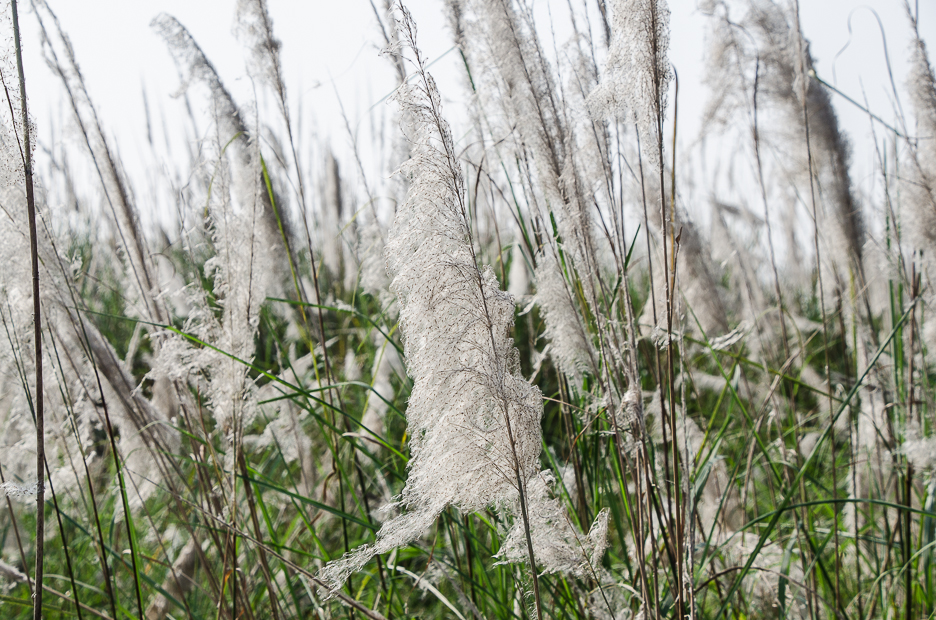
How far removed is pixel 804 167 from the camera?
2.25 m

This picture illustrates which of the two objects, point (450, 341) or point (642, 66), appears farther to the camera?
point (642, 66)

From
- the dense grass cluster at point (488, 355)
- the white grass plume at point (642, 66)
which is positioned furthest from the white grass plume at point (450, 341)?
the white grass plume at point (642, 66)

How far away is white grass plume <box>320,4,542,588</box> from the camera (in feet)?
2.41

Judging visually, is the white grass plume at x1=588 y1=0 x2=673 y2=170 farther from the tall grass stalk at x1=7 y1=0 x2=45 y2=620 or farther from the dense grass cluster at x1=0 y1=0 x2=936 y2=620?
the tall grass stalk at x1=7 y1=0 x2=45 y2=620

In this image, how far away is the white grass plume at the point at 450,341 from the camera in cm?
73

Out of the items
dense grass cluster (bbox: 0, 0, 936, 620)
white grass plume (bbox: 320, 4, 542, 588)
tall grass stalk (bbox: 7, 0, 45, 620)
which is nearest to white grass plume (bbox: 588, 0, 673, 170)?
dense grass cluster (bbox: 0, 0, 936, 620)

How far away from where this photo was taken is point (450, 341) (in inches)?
29.1

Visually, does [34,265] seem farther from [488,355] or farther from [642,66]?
[642,66]

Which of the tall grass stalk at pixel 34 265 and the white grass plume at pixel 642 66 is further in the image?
the white grass plume at pixel 642 66

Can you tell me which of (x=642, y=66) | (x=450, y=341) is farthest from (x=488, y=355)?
(x=642, y=66)

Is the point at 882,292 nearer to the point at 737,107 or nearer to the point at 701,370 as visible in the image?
the point at 701,370

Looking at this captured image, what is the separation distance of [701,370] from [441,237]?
10.2 ft

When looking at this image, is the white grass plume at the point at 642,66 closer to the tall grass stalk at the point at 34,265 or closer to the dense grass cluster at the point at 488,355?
the dense grass cluster at the point at 488,355

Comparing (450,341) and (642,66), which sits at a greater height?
(642,66)
